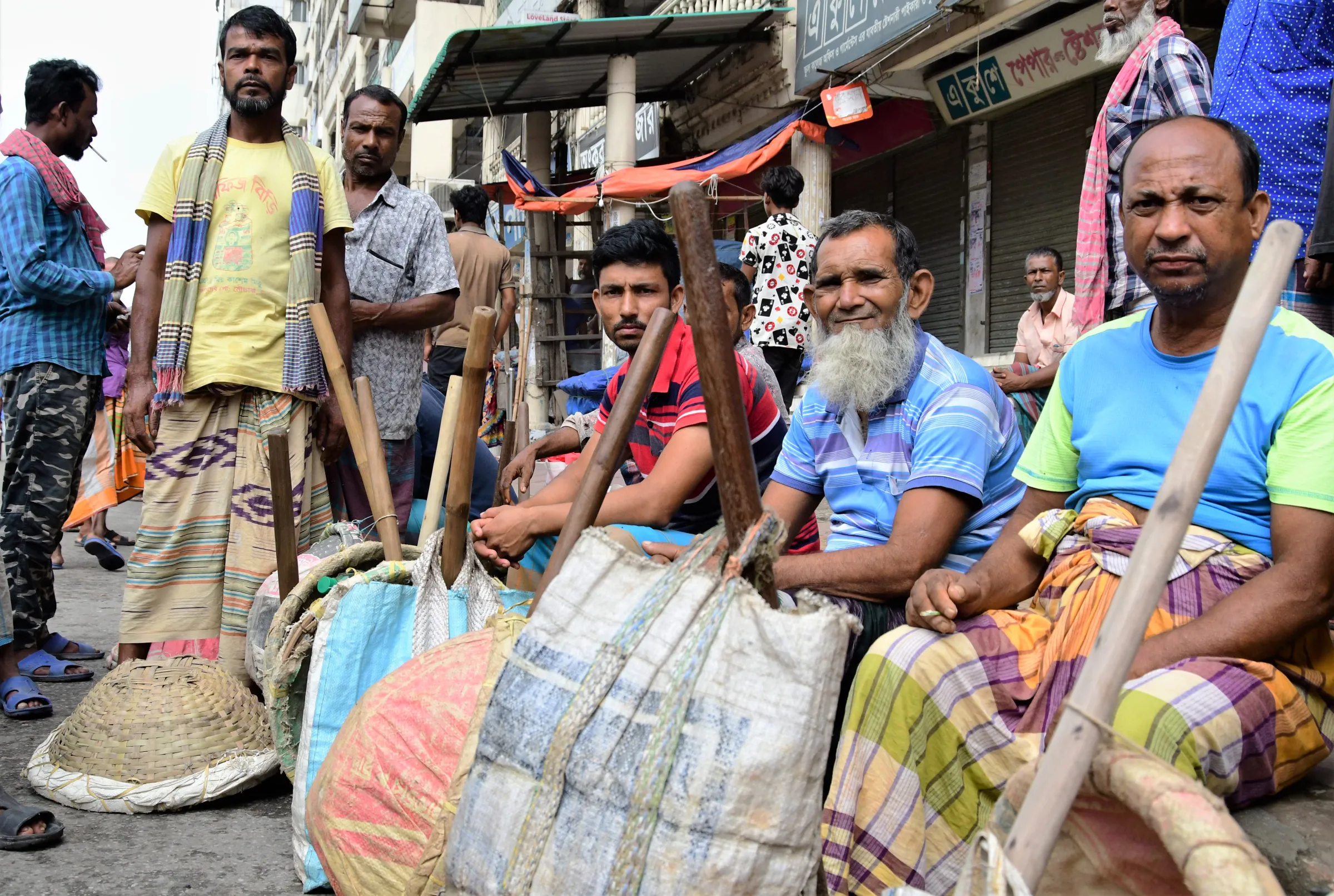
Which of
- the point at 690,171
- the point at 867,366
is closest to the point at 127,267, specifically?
the point at 867,366

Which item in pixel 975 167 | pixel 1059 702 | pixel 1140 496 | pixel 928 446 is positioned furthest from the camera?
pixel 975 167

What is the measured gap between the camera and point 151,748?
2.81m

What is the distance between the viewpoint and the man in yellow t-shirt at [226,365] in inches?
136

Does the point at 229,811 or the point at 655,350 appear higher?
the point at 655,350

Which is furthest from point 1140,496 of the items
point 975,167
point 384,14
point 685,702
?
point 384,14

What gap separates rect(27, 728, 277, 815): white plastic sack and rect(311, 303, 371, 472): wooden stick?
2.70 ft

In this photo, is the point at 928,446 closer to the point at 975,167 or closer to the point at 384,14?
the point at 975,167

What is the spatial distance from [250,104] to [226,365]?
34.0 inches

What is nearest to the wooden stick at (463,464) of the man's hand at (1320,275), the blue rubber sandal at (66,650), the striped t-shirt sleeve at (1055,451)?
the striped t-shirt sleeve at (1055,451)

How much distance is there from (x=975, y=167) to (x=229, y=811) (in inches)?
322

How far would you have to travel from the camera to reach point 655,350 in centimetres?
192

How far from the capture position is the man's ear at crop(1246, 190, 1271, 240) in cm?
202

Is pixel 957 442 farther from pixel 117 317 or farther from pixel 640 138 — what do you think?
pixel 640 138

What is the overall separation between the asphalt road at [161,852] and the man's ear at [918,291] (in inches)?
76.8
